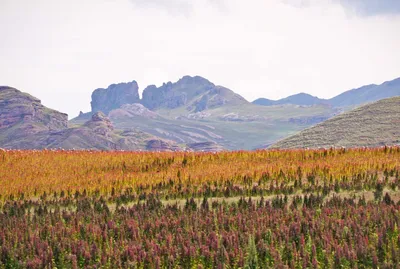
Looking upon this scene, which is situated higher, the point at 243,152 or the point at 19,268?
the point at 243,152

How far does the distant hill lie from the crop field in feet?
256

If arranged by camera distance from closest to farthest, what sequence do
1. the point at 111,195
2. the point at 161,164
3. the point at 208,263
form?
the point at 208,263
the point at 111,195
the point at 161,164

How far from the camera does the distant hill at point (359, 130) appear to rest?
99062 mm

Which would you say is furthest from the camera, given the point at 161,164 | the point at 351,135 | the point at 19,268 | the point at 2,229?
the point at 351,135

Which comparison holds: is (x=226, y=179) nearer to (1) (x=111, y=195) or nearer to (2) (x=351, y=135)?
(1) (x=111, y=195)

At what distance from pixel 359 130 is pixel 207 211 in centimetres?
10033

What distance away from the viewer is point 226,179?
66.9ft

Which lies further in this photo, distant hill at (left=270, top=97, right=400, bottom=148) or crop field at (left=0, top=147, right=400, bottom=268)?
distant hill at (left=270, top=97, right=400, bottom=148)

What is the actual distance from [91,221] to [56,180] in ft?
26.3

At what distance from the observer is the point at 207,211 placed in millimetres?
15359

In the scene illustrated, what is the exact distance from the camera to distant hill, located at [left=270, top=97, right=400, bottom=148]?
99.1 meters

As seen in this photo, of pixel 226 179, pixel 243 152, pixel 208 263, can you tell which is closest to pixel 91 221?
pixel 208 263

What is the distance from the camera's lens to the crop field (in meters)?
11.2

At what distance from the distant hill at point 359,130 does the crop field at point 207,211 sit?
78.1 m
